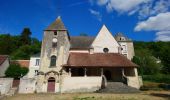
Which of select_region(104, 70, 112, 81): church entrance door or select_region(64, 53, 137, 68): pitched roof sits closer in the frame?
select_region(64, 53, 137, 68): pitched roof

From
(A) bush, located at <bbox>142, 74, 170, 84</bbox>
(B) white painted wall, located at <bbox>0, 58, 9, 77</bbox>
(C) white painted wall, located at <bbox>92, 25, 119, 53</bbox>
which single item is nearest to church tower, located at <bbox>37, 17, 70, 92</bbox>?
(C) white painted wall, located at <bbox>92, 25, 119, 53</bbox>

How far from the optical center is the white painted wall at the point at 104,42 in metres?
30.2

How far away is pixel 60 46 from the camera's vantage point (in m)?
27.2

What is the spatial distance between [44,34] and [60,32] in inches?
105

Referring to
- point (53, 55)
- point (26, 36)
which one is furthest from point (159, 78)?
point (26, 36)

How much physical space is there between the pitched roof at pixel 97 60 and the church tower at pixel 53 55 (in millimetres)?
1626

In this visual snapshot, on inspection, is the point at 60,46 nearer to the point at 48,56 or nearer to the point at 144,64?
the point at 48,56

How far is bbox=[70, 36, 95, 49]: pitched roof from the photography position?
30616mm

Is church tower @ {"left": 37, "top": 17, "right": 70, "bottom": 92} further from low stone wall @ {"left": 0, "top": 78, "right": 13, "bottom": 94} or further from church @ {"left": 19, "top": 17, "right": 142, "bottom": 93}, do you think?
low stone wall @ {"left": 0, "top": 78, "right": 13, "bottom": 94}

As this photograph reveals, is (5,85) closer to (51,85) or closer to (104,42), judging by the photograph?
(51,85)

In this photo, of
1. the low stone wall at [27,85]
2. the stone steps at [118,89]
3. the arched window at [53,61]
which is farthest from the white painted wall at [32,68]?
the stone steps at [118,89]

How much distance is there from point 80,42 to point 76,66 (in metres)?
8.21

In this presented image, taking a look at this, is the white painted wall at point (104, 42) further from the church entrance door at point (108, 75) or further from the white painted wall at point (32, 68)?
the white painted wall at point (32, 68)

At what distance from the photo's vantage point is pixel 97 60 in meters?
26.7
